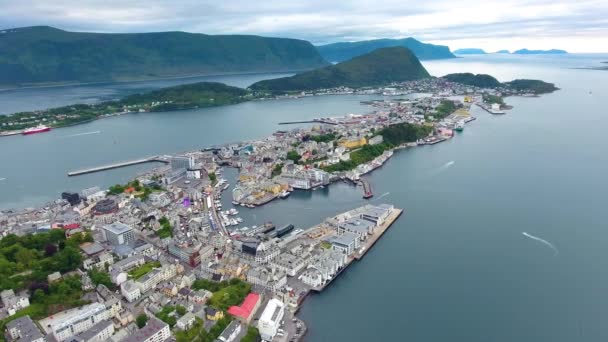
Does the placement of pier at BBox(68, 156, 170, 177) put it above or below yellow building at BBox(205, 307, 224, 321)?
above

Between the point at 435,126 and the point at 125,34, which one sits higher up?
the point at 125,34

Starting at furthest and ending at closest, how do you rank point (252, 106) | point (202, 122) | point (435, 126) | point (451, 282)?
point (252, 106) → point (202, 122) → point (435, 126) → point (451, 282)

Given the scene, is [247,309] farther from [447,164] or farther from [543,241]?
[447,164]

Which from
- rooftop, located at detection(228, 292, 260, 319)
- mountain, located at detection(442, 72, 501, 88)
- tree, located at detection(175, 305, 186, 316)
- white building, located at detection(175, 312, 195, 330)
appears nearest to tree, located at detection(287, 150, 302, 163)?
rooftop, located at detection(228, 292, 260, 319)

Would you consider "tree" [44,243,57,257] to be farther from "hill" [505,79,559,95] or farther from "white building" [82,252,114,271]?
"hill" [505,79,559,95]

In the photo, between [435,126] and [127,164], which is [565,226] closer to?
[435,126]

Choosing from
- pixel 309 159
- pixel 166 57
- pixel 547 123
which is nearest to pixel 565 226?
pixel 309 159
